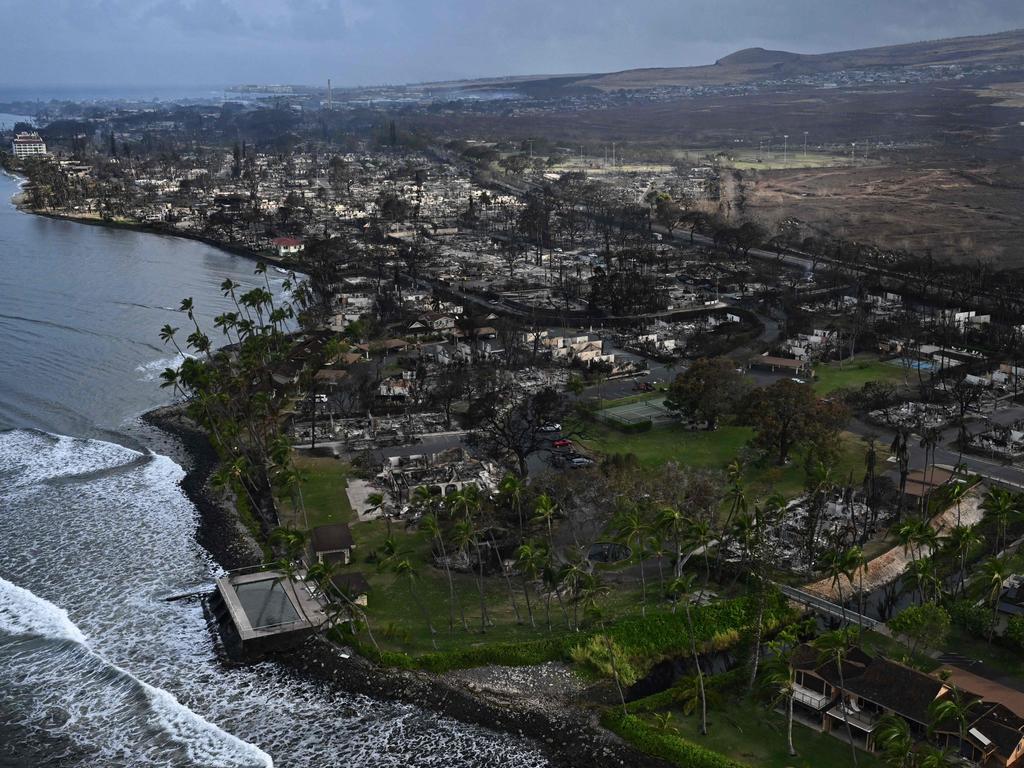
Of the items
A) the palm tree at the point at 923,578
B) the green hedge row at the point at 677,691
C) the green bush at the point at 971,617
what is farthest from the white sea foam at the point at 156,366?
the green bush at the point at 971,617

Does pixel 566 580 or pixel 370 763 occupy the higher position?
pixel 566 580

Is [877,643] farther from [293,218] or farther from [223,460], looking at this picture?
[293,218]

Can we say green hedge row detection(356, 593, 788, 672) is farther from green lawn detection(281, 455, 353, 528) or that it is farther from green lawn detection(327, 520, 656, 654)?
green lawn detection(281, 455, 353, 528)

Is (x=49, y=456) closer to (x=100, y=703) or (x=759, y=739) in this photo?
(x=100, y=703)

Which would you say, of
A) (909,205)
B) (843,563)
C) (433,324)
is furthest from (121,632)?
(909,205)

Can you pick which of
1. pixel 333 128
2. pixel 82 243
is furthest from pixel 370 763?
pixel 333 128
